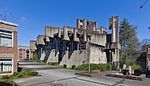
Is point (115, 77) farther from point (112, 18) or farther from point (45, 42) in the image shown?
point (45, 42)

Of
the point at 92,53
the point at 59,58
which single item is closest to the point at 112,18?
the point at 92,53

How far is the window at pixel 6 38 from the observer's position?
23.8 meters

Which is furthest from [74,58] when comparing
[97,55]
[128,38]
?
[128,38]

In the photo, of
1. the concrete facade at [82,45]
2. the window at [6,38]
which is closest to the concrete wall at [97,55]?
the concrete facade at [82,45]

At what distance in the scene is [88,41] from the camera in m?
37.1

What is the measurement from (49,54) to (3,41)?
25866mm

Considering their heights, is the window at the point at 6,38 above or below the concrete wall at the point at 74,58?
above

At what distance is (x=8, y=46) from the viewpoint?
2453 cm

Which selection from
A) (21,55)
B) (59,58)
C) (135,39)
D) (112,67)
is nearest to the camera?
(112,67)

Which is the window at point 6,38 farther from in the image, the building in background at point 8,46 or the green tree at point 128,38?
the green tree at point 128,38

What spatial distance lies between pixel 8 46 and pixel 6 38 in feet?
3.48

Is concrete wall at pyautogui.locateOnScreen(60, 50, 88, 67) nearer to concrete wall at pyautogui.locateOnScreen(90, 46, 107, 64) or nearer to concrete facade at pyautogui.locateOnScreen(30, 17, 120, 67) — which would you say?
concrete facade at pyautogui.locateOnScreen(30, 17, 120, 67)

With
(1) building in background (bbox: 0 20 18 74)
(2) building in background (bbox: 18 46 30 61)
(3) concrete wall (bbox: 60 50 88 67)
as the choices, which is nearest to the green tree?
(3) concrete wall (bbox: 60 50 88 67)

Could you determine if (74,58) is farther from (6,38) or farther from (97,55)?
(6,38)
